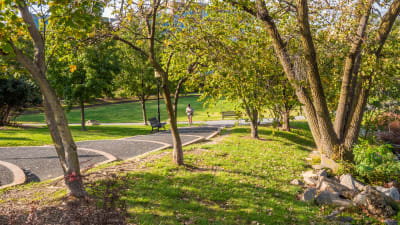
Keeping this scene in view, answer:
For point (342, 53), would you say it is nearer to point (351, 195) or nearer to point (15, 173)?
point (351, 195)

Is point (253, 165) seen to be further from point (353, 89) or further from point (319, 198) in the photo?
point (353, 89)

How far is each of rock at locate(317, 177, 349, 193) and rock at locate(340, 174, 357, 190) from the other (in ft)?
0.79

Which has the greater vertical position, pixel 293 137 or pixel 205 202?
pixel 293 137

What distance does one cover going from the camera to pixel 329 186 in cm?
768

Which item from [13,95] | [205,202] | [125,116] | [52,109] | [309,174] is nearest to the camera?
[52,109]

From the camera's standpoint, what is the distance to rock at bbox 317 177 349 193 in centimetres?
763

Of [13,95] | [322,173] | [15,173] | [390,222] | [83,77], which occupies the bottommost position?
[390,222]

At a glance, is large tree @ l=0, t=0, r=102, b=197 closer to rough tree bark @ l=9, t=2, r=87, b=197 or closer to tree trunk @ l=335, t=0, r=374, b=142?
rough tree bark @ l=9, t=2, r=87, b=197

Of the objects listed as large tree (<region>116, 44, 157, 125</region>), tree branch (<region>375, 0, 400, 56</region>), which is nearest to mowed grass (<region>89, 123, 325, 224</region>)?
tree branch (<region>375, 0, 400, 56</region>)

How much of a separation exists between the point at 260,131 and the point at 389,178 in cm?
920

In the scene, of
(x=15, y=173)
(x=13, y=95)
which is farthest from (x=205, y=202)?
(x=13, y=95)

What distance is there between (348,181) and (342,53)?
3947 millimetres

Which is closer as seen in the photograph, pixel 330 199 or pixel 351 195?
pixel 330 199

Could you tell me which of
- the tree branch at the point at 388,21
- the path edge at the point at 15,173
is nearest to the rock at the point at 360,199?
the tree branch at the point at 388,21
